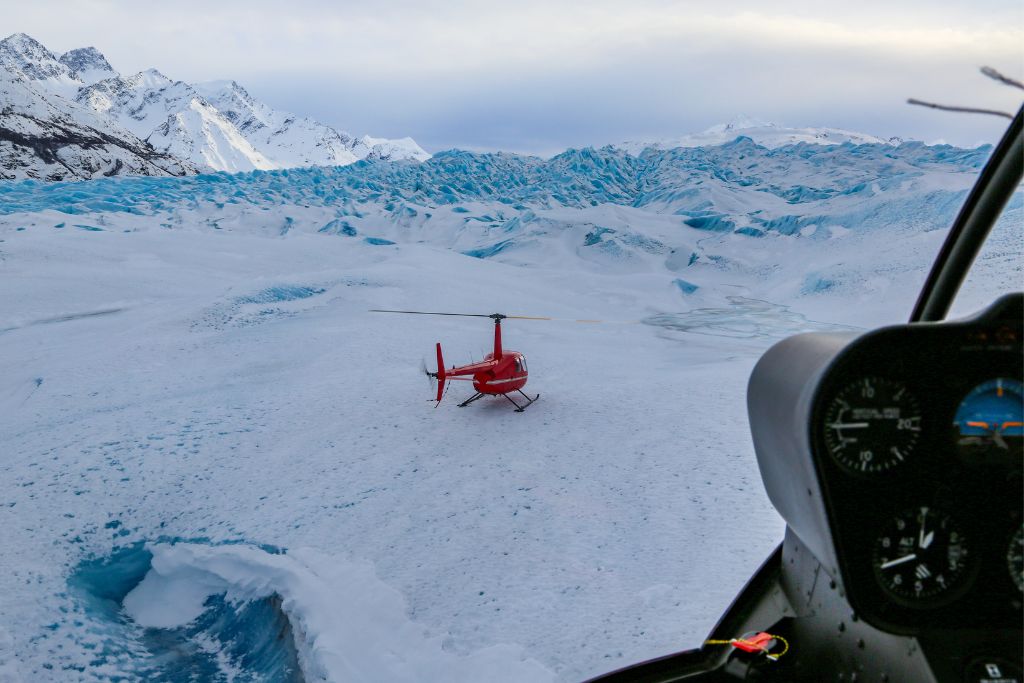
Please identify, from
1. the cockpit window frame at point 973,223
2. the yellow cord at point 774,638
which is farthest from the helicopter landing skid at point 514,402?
the cockpit window frame at point 973,223

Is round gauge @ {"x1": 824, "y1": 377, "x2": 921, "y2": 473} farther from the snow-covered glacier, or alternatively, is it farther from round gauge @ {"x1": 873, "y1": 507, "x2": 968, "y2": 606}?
the snow-covered glacier

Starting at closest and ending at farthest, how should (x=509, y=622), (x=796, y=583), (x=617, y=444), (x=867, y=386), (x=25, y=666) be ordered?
(x=867, y=386), (x=796, y=583), (x=25, y=666), (x=509, y=622), (x=617, y=444)

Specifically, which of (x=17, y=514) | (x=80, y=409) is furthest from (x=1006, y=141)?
(x=80, y=409)

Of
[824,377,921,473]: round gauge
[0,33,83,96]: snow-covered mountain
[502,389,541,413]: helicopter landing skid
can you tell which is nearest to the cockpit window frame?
[824,377,921,473]: round gauge

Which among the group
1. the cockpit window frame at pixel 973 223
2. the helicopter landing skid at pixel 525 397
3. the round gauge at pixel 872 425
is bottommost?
the helicopter landing skid at pixel 525 397

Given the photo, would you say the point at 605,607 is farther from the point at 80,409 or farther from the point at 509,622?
the point at 80,409

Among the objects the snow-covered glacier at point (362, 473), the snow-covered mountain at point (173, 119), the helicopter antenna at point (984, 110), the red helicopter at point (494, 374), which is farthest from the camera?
the snow-covered mountain at point (173, 119)

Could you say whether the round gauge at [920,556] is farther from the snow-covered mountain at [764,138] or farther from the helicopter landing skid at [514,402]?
the snow-covered mountain at [764,138]
